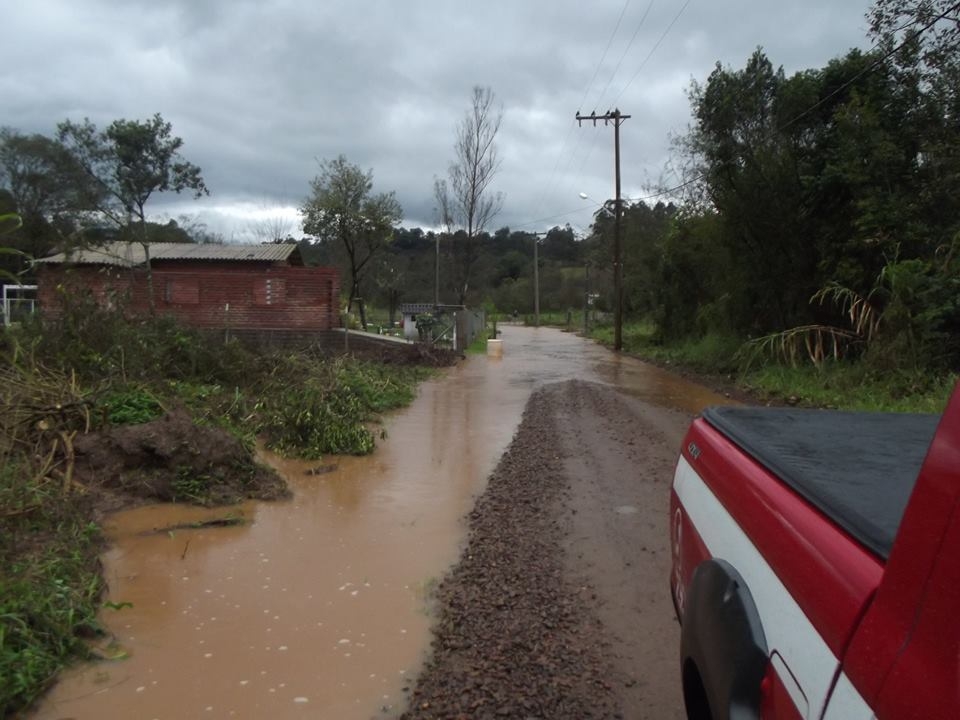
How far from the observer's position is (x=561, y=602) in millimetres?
4906

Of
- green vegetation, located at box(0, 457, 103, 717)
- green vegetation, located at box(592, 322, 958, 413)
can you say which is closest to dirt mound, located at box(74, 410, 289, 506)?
green vegetation, located at box(0, 457, 103, 717)

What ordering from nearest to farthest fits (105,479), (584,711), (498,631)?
(584,711) → (498,631) → (105,479)

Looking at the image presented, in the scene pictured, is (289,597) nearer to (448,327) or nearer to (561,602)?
(561,602)

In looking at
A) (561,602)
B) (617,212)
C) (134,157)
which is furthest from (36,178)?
(561,602)

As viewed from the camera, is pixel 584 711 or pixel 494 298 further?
pixel 494 298

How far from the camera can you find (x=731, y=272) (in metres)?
19.6

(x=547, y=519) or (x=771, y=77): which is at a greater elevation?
(x=771, y=77)

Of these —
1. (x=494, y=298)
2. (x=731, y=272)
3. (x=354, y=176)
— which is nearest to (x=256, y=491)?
(x=731, y=272)

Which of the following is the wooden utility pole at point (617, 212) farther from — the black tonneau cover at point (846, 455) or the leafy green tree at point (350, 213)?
the black tonneau cover at point (846, 455)

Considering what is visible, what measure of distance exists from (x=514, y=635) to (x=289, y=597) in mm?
1622

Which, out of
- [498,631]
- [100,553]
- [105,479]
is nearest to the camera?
[498,631]

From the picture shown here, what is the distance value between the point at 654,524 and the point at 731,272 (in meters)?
14.4

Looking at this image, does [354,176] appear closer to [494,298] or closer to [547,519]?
[547,519]

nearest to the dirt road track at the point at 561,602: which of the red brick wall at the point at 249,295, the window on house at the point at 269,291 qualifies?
the red brick wall at the point at 249,295
